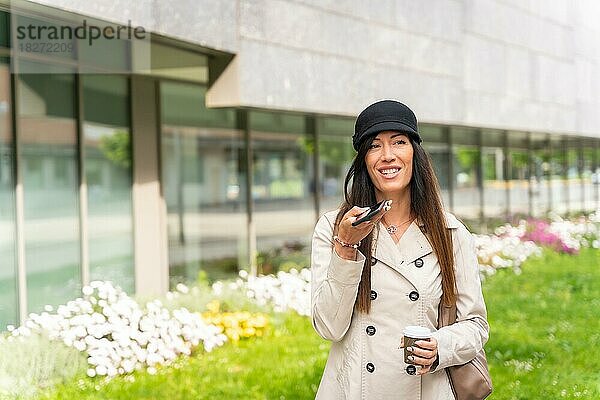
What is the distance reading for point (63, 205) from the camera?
1016 cm

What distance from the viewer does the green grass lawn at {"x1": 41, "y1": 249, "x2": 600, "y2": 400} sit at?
316 inches

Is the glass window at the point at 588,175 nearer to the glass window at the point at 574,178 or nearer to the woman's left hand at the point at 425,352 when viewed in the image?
the glass window at the point at 574,178

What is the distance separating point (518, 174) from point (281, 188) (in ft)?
39.4

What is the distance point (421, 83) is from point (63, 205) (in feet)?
21.5

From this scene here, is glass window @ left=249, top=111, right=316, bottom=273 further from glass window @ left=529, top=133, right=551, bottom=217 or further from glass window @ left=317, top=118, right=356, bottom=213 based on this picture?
glass window @ left=529, top=133, right=551, bottom=217

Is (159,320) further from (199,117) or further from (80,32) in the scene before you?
(199,117)

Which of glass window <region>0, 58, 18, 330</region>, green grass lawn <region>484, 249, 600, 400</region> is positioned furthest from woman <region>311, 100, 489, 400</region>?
glass window <region>0, 58, 18, 330</region>

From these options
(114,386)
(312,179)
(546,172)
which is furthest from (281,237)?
(546,172)

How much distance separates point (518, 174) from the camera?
24.7 m

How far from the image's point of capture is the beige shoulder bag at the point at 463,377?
349 centimetres

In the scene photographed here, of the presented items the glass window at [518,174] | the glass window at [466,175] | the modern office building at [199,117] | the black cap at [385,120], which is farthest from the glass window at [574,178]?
the black cap at [385,120]

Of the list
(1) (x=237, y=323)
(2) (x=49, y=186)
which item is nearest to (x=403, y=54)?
(1) (x=237, y=323)

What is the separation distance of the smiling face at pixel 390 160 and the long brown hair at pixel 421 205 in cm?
4

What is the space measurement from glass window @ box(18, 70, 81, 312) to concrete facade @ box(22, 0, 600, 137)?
1623mm
